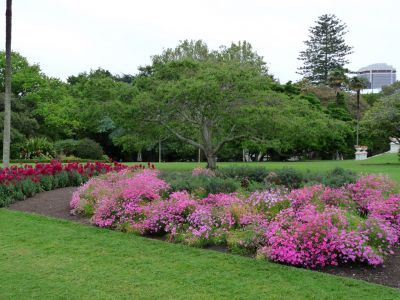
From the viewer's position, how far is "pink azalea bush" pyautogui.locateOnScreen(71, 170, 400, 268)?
5.39m

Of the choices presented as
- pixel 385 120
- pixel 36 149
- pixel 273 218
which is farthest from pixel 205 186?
pixel 36 149

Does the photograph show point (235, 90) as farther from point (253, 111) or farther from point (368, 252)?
point (368, 252)

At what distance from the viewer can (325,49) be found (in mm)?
62344

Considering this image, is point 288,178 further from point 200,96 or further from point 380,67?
point 380,67

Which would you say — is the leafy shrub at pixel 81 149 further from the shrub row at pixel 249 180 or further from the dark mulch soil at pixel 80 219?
the shrub row at pixel 249 180

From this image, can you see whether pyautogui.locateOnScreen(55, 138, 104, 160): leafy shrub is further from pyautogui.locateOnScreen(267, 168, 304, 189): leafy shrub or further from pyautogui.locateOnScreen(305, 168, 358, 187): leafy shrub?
pyautogui.locateOnScreen(305, 168, 358, 187): leafy shrub

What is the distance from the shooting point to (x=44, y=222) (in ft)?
27.2

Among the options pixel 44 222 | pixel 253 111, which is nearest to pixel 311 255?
pixel 44 222

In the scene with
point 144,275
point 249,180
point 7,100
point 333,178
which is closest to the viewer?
point 144,275

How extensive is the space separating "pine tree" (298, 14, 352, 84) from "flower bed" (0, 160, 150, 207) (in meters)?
54.2

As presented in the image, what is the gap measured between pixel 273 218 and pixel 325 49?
60.0m

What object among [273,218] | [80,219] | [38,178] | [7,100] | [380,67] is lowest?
[80,219]

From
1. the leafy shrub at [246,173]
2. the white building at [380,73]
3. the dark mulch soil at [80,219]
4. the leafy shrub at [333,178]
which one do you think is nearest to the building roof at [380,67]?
the white building at [380,73]

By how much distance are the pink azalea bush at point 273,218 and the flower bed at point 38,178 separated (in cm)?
190
